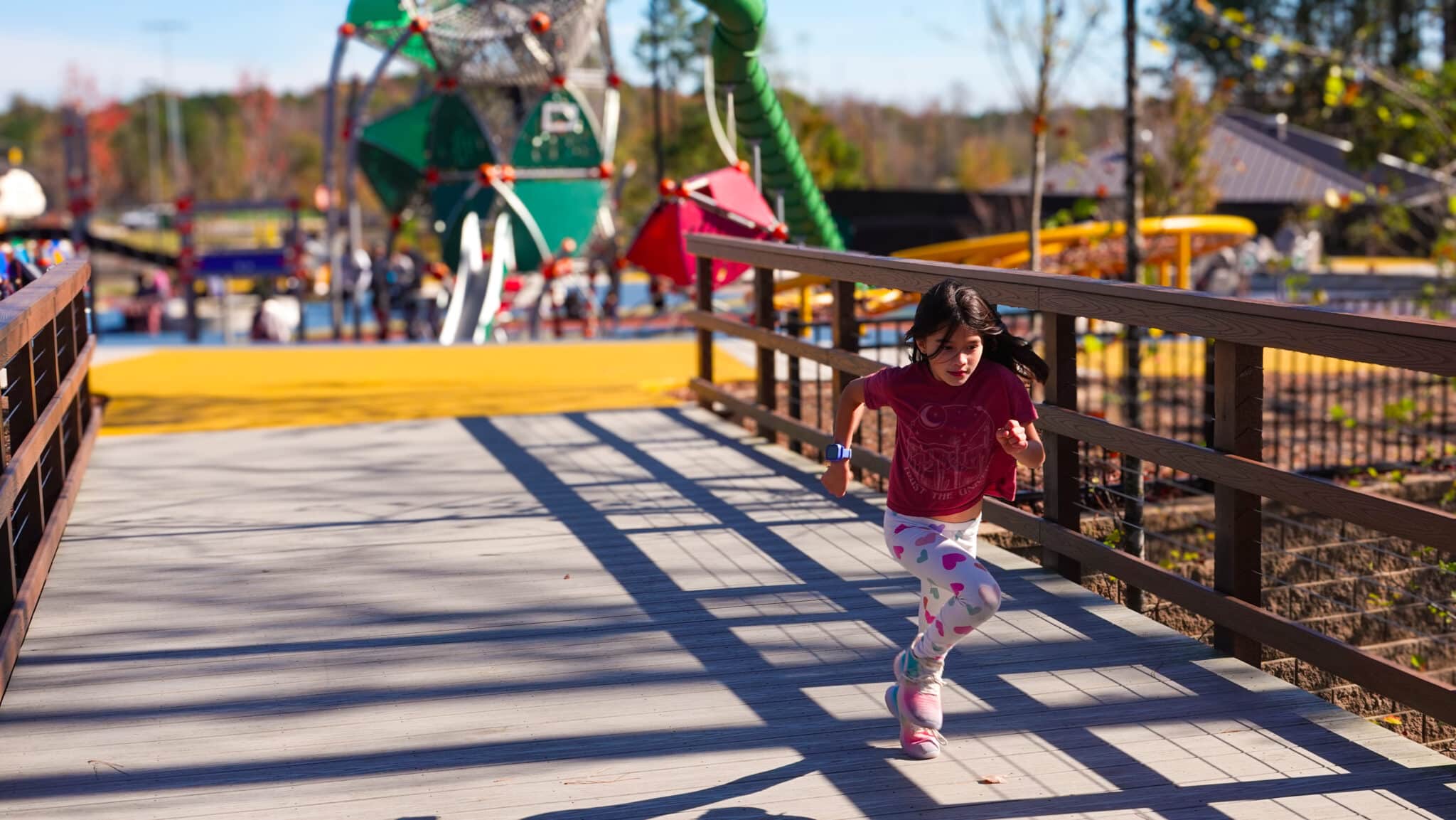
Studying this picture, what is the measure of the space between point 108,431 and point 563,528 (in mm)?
4751

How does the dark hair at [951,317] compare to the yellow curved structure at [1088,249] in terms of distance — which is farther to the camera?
the yellow curved structure at [1088,249]

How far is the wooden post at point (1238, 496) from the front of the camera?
16.3 ft

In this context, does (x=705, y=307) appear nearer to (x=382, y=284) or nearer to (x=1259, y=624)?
(x=1259, y=624)

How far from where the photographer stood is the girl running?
4234 millimetres

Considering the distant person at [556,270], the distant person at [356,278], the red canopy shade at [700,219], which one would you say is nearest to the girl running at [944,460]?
the red canopy shade at [700,219]

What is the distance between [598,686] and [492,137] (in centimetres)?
1907

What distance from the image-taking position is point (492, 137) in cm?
2323

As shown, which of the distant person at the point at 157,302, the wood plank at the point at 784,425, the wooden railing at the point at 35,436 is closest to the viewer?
the wooden railing at the point at 35,436

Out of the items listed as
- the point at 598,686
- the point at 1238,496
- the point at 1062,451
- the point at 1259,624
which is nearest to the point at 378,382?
the point at 1062,451

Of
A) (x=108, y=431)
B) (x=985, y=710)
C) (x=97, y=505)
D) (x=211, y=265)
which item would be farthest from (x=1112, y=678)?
(x=211, y=265)

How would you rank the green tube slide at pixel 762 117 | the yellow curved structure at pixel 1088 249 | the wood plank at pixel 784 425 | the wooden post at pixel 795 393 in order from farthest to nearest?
the yellow curved structure at pixel 1088 249 < the green tube slide at pixel 762 117 < the wooden post at pixel 795 393 < the wood plank at pixel 784 425

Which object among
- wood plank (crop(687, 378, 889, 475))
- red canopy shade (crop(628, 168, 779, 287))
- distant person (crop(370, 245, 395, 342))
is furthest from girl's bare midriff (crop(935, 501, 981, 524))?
distant person (crop(370, 245, 395, 342))

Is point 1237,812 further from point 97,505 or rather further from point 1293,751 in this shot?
point 97,505

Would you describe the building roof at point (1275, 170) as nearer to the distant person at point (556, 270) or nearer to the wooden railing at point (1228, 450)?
the distant person at point (556, 270)
